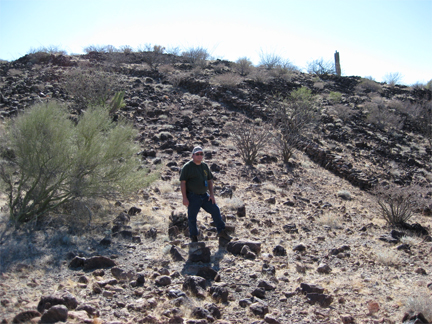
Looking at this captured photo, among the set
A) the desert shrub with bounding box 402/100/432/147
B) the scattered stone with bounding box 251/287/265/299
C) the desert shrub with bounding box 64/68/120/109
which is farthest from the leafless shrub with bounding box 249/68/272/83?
the scattered stone with bounding box 251/287/265/299

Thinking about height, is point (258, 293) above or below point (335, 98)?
below

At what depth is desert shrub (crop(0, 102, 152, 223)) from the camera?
16.4ft

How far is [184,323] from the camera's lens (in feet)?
10.3

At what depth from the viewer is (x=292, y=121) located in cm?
1447

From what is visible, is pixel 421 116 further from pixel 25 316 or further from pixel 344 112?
pixel 25 316

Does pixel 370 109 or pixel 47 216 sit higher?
pixel 370 109

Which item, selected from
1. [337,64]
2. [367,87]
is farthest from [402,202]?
[337,64]

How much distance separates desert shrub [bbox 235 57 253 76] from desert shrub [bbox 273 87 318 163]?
Answer: 6711 mm

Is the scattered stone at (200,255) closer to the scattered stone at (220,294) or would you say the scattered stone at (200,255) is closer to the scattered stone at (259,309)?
the scattered stone at (220,294)

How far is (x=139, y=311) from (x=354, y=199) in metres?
8.41

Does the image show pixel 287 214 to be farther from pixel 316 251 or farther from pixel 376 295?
pixel 376 295

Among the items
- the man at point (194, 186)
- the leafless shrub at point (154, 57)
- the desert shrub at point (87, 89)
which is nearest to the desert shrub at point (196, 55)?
the leafless shrub at point (154, 57)

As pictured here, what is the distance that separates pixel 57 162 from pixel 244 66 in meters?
21.9

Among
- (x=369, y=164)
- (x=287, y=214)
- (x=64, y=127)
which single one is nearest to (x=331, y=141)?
(x=369, y=164)
